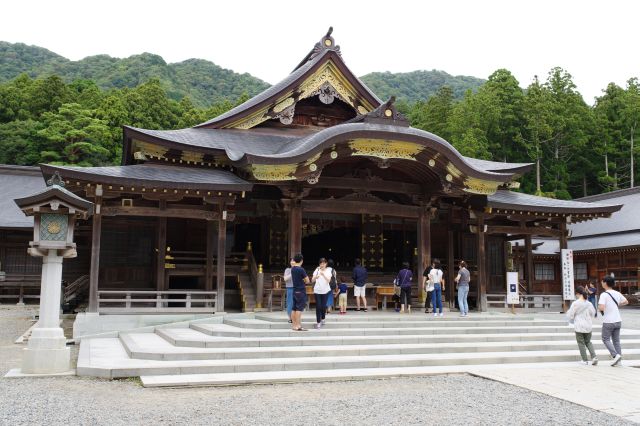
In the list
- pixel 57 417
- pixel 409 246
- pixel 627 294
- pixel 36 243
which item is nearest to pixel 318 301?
pixel 36 243

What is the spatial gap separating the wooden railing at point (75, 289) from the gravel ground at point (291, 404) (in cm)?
1057

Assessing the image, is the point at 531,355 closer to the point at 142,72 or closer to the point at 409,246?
the point at 409,246

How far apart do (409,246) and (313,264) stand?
3431 mm

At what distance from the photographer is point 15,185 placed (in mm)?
→ 26672

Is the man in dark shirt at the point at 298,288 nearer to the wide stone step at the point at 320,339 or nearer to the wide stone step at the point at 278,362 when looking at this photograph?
the wide stone step at the point at 320,339

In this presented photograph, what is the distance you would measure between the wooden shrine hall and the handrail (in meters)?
0.05

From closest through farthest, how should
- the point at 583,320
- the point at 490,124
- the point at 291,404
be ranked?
the point at 291,404 → the point at 583,320 → the point at 490,124

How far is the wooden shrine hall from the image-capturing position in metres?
14.1

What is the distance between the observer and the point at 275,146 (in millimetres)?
17078

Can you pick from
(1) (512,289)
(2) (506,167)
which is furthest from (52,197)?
(2) (506,167)

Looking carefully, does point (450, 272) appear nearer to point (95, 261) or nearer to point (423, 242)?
point (423, 242)

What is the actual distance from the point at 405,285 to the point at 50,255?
8913 millimetres

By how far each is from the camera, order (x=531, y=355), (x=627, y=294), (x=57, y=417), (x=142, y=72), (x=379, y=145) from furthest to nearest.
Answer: (x=142, y=72)
(x=627, y=294)
(x=379, y=145)
(x=531, y=355)
(x=57, y=417)

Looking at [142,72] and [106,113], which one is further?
[142,72]
